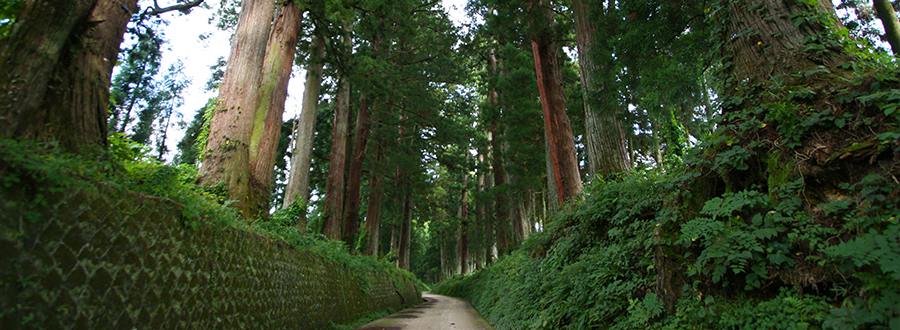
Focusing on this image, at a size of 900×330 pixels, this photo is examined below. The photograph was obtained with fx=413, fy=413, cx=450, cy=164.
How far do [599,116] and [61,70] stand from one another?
7503mm

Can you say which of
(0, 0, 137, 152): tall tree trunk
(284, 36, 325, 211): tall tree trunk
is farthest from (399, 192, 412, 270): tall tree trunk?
(0, 0, 137, 152): tall tree trunk

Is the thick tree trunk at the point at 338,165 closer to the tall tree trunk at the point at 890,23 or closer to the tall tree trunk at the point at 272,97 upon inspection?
the tall tree trunk at the point at 272,97

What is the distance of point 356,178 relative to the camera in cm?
1470

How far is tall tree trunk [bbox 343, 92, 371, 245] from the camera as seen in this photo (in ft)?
46.7

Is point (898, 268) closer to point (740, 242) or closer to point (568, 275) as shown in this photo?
point (740, 242)

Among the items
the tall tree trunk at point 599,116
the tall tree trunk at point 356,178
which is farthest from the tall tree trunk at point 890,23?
the tall tree trunk at point 356,178

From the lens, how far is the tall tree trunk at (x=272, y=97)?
277 inches

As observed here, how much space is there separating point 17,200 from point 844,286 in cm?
424

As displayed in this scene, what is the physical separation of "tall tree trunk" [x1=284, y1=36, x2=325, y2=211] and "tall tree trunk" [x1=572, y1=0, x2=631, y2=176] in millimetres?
6378

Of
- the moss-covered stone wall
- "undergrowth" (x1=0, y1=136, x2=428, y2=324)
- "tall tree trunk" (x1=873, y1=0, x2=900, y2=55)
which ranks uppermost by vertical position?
"tall tree trunk" (x1=873, y1=0, x2=900, y2=55)

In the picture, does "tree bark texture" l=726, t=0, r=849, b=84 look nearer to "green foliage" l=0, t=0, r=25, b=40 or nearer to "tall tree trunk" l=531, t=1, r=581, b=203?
"tall tree trunk" l=531, t=1, r=581, b=203

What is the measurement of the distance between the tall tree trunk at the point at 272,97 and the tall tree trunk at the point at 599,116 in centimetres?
582

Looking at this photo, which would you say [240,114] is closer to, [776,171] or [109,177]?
[109,177]

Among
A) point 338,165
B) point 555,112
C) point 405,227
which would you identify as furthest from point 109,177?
point 405,227
